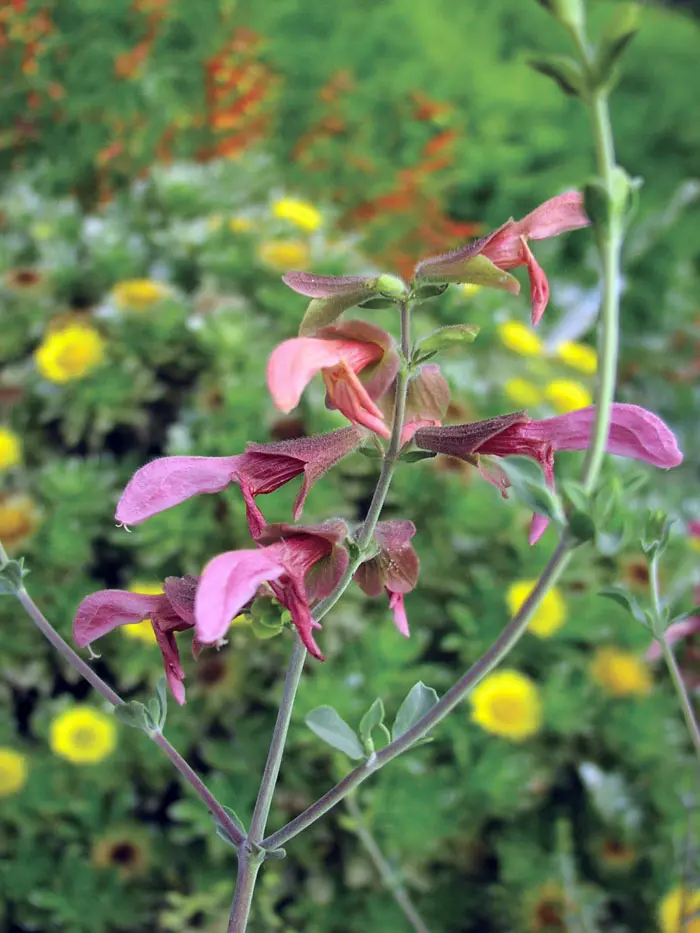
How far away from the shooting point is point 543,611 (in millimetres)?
1062

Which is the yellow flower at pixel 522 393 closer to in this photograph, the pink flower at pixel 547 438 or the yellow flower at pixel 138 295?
the yellow flower at pixel 138 295

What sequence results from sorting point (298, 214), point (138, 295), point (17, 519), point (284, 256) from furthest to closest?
Result: point (298, 214), point (284, 256), point (138, 295), point (17, 519)

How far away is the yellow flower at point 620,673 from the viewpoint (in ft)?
3.57

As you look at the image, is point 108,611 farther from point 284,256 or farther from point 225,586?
point 284,256

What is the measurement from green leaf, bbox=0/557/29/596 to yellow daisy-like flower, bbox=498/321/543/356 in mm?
1084

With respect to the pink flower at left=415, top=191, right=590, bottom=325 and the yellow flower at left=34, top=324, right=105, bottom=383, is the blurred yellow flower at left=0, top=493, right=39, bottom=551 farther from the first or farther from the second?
the pink flower at left=415, top=191, right=590, bottom=325

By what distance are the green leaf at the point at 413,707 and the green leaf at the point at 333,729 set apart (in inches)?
0.8

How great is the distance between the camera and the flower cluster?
375 mm

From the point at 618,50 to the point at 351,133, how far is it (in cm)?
242

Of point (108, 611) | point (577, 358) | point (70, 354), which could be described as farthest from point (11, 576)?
point (577, 358)

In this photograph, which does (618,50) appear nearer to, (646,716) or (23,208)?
(646,716)

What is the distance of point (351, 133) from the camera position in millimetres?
2576

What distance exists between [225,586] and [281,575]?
0.15ft

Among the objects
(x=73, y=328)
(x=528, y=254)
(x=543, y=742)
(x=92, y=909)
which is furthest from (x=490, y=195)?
(x=528, y=254)
